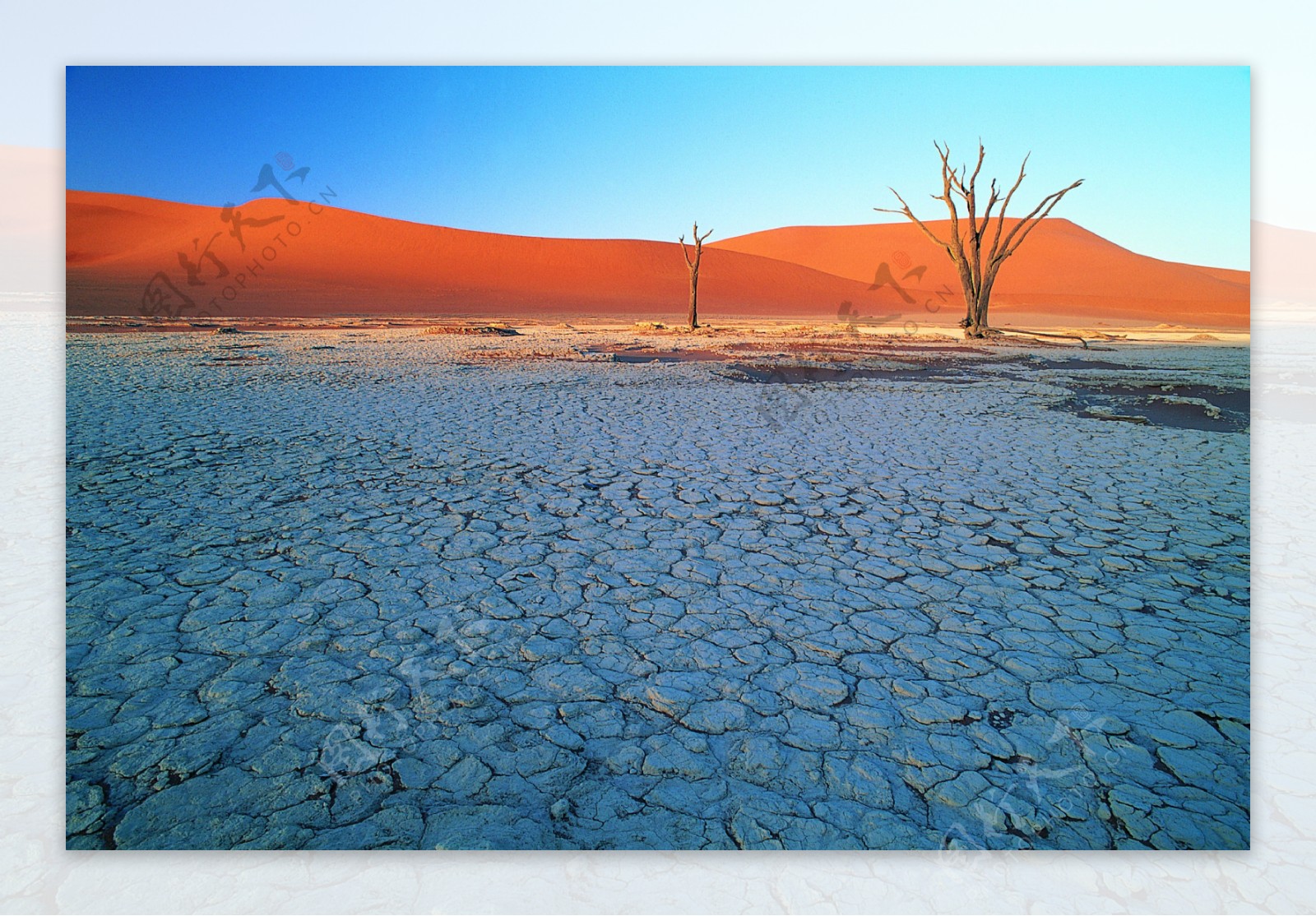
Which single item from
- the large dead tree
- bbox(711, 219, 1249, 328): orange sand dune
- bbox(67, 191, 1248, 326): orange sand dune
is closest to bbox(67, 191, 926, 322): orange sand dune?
bbox(67, 191, 1248, 326): orange sand dune

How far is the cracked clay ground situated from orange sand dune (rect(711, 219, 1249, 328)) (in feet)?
68.1

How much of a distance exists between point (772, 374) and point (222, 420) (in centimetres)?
560

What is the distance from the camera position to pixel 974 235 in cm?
1089

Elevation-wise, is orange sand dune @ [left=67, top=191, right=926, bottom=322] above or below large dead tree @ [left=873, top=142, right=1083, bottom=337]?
above

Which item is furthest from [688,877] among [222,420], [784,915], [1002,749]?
[222,420]

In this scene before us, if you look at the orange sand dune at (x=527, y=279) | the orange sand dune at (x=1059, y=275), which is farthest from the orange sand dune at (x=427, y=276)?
the orange sand dune at (x=1059, y=275)

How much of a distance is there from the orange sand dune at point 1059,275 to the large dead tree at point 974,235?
9.83 meters

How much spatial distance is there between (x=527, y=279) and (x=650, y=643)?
→ 35.3 m

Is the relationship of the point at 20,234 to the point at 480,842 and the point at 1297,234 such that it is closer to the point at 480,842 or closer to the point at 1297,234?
the point at 480,842

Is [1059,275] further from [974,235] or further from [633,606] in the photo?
[633,606]

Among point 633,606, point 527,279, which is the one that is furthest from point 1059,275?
point 633,606

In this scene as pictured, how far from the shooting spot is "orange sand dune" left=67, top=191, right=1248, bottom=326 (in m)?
20.4

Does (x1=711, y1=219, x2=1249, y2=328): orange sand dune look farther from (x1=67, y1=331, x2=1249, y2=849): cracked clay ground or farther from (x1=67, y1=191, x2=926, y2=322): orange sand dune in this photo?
(x1=67, y1=331, x2=1249, y2=849): cracked clay ground

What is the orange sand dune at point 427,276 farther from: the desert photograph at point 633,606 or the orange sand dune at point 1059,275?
the desert photograph at point 633,606
